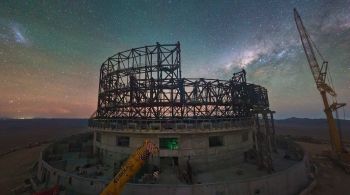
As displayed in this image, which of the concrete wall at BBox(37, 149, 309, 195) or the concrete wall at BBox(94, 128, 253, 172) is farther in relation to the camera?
the concrete wall at BBox(94, 128, 253, 172)

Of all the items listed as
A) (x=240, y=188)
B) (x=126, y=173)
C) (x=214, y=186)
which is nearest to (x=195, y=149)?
(x=214, y=186)

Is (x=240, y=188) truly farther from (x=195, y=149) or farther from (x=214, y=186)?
(x=195, y=149)

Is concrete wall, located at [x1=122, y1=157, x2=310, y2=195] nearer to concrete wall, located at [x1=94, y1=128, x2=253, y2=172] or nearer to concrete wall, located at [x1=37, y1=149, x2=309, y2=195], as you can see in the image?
concrete wall, located at [x1=37, y1=149, x2=309, y2=195]

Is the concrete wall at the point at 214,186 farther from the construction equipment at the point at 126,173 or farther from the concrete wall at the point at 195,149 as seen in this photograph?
the concrete wall at the point at 195,149

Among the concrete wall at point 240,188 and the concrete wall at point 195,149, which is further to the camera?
the concrete wall at point 195,149

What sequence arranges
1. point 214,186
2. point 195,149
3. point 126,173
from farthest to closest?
point 195,149 < point 214,186 < point 126,173

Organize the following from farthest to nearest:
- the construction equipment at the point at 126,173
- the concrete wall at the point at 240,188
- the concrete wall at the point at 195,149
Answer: the concrete wall at the point at 195,149 < the concrete wall at the point at 240,188 < the construction equipment at the point at 126,173

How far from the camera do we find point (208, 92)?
36219mm

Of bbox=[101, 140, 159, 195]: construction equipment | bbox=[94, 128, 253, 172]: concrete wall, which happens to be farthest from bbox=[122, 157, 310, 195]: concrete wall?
bbox=[94, 128, 253, 172]: concrete wall

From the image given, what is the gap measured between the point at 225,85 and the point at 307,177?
19968 millimetres

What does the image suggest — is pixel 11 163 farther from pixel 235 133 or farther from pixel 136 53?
pixel 235 133

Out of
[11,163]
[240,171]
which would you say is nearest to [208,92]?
[240,171]

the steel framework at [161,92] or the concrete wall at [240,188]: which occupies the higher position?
the steel framework at [161,92]

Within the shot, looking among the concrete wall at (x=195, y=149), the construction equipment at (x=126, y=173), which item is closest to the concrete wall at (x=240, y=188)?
the construction equipment at (x=126, y=173)
